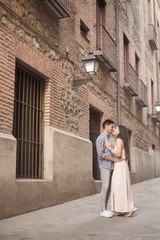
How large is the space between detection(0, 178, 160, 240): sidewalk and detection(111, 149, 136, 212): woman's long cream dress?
0.64 ft

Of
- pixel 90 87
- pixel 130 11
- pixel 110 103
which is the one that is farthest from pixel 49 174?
pixel 130 11

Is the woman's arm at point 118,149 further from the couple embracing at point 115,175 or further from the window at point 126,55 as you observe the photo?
the window at point 126,55

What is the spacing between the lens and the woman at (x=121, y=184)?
5.77 meters

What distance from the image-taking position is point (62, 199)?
7430 millimetres

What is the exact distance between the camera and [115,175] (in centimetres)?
585

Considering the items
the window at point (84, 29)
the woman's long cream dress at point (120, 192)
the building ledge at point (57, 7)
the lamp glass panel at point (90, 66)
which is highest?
the window at point (84, 29)

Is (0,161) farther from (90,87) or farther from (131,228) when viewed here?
(90,87)

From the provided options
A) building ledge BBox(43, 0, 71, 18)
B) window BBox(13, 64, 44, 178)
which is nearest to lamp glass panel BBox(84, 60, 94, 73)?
building ledge BBox(43, 0, 71, 18)

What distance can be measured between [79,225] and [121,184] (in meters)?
1.17

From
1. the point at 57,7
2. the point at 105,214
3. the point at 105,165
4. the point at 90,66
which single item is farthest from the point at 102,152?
the point at 57,7

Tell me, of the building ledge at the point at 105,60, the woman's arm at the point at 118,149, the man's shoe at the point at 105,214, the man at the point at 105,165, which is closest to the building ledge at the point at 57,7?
the building ledge at the point at 105,60

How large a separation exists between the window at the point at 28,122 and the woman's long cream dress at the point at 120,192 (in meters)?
1.83

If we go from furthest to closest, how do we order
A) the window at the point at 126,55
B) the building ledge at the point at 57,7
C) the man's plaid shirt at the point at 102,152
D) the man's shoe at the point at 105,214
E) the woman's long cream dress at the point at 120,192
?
the window at the point at 126,55 → the building ledge at the point at 57,7 → the man's plaid shirt at the point at 102,152 → the woman's long cream dress at the point at 120,192 → the man's shoe at the point at 105,214

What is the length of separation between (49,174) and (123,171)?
71.9 inches
